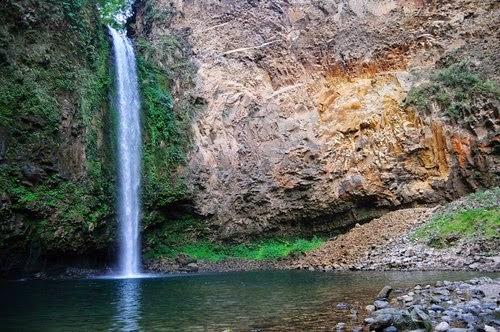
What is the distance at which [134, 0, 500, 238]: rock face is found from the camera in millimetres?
21219

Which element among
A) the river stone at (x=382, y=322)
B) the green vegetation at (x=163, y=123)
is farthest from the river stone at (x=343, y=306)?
the green vegetation at (x=163, y=123)

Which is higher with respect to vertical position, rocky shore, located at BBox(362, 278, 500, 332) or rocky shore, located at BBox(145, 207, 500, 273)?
rocky shore, located at BBox(145, 207, 500, 273)

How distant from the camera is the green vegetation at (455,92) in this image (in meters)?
20.8

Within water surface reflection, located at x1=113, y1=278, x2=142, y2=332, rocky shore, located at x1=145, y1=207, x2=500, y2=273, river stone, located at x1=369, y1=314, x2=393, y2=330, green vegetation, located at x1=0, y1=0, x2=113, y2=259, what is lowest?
river stone, located at x1=369, y1=314, x2=393, y2=330

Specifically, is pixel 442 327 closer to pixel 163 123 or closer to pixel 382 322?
pixel 382 322

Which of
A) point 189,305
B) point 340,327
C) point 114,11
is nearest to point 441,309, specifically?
point 340,327

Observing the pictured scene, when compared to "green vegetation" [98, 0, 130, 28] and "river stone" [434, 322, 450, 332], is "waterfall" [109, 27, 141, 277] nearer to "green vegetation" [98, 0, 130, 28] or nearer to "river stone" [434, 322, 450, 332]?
"green vegetation" [98, 0, 130, 28]

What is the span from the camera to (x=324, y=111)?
23.7 metres

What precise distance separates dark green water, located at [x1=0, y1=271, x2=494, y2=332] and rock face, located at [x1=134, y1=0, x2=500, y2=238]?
9.60 metres

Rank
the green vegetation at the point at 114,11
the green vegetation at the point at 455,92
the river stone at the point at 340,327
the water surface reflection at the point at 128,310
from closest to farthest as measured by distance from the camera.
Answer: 1. the river stone at the point at 340,327
2. the water surface reflection at the point at 128,310
3. the green vegetation at the point at 455,92
4. the green vegetation at the point at 114,11

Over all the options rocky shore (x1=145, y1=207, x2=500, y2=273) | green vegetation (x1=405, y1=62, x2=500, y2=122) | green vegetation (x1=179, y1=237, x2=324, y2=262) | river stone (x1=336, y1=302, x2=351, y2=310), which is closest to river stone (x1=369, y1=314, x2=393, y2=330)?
river stone (x1=336, y1=302, x2=351, y2=310)

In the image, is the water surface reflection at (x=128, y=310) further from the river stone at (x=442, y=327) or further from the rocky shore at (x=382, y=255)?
the rocky shore at (x=382, y=255)

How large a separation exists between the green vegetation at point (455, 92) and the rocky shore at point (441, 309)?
1315 cm

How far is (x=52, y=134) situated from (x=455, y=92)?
58.7 feet
